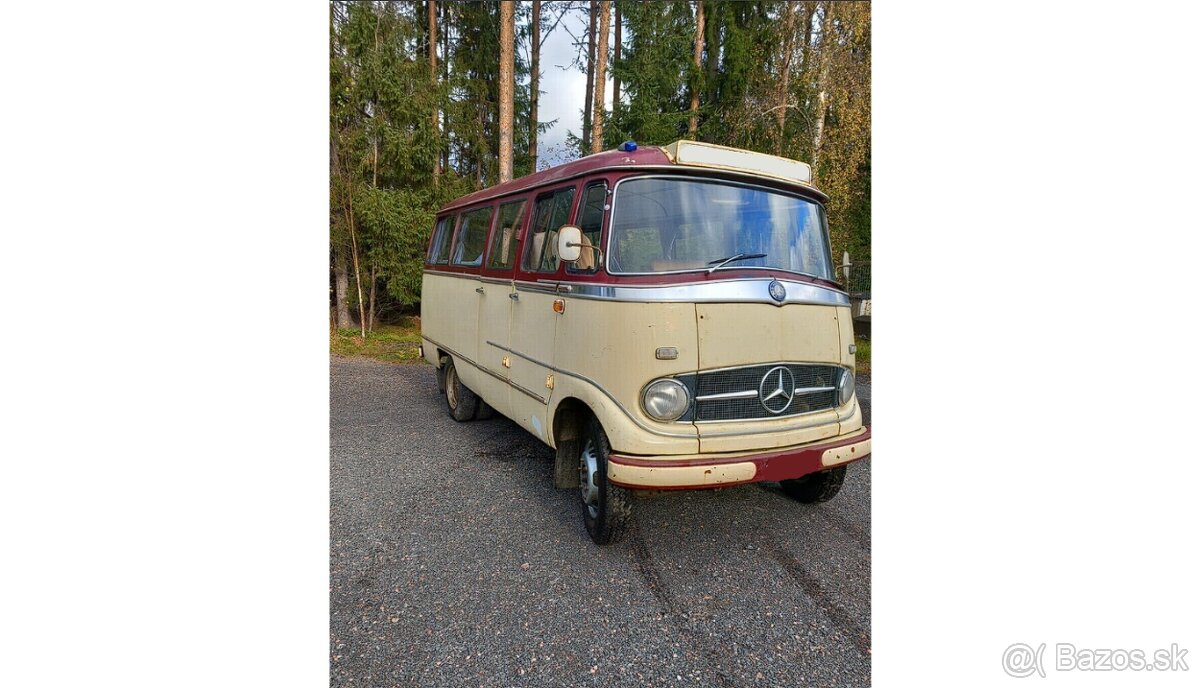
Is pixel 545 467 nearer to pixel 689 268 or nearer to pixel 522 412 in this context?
pixel 522 412

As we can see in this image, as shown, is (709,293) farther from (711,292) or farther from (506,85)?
(506,85)

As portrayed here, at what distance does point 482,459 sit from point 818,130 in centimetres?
908

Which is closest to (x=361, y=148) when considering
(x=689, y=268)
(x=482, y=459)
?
(x=482, y=459)

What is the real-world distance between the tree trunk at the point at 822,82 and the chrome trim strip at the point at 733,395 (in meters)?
8.61

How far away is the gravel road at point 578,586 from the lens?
2.38 m

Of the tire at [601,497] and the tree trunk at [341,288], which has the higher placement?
the tree trunk at [341,288]

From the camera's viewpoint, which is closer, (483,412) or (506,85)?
(483,412)

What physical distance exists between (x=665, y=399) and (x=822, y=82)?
9.91m

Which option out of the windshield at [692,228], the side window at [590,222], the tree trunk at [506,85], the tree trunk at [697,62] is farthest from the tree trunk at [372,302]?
the windshield at [692,228]

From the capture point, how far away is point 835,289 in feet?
11.5

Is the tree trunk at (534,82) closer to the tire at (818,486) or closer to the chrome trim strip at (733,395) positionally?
the tire at (818,486)

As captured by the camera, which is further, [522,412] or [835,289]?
[522,412]

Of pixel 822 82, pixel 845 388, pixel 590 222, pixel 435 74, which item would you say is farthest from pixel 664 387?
pixel 435 74

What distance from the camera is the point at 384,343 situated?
11.9 m
